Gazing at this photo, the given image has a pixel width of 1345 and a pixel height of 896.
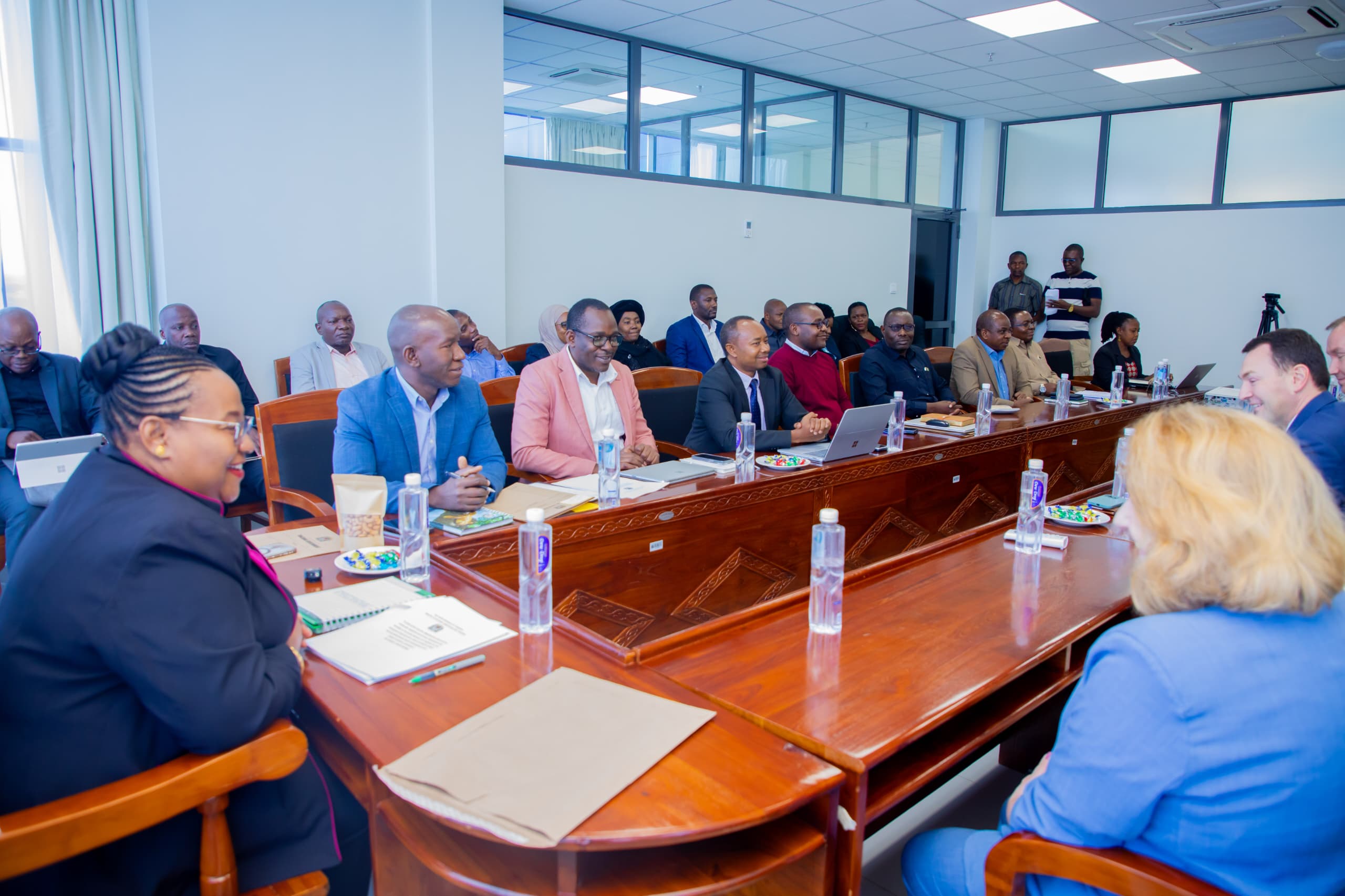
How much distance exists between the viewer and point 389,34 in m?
4.65

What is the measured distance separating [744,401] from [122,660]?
2.74 meters

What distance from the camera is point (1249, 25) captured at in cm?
534

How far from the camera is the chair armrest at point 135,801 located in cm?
95

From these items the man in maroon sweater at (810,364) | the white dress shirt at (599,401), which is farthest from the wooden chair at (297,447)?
the man in maroon sweater at (810,364)

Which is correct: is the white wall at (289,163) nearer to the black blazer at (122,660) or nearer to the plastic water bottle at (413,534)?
the plastic water bottle at (413,534)

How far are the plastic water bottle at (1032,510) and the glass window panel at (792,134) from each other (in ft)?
17.6

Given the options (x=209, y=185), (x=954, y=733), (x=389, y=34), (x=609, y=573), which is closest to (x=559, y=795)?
(x=954, y=733)

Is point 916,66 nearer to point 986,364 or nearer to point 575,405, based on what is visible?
point 986,364

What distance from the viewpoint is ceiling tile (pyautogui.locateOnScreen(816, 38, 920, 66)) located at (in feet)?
19.5

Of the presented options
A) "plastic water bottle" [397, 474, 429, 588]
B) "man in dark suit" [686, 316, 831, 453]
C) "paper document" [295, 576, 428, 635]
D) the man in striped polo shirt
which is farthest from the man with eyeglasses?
the man in striped polo shirt

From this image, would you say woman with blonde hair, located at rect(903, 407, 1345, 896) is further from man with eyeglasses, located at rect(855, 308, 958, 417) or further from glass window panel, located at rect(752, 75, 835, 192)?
glass window panel, located at rect(752, 75, 835, 192)

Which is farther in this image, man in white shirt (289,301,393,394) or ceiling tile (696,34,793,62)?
ceiling tile (696,34,793,62)

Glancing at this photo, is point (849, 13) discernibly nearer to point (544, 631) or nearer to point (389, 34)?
point (389, 34)

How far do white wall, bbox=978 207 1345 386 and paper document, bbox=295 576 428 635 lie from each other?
8446 mm
